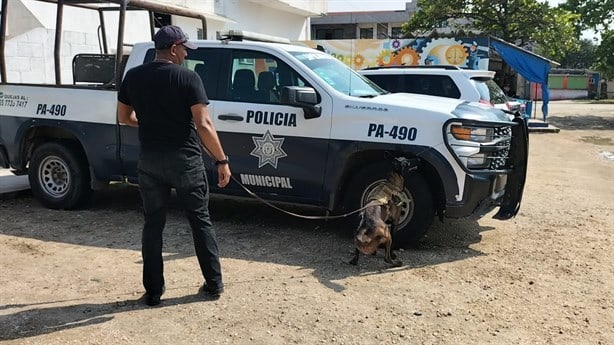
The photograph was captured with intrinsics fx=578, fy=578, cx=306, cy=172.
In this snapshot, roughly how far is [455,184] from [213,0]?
15592mm

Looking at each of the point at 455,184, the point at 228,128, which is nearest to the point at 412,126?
the point at 455,184

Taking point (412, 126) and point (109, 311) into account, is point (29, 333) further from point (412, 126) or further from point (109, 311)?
point (412, 126)

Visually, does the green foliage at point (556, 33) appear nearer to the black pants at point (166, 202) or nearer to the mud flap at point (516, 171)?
the mud flap at point (516, 171)

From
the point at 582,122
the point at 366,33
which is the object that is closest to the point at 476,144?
the point at 582,122

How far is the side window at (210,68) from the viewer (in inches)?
236

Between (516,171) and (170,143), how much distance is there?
3284 mm

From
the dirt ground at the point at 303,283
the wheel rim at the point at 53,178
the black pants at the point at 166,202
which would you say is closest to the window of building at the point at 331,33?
the dirt ground at the point at 303,283

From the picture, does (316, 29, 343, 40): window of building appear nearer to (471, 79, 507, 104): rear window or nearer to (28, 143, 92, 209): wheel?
(471, 79, 507, 104): rear window

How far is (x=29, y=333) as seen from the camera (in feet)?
12.3

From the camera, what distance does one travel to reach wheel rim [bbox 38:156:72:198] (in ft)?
22.4

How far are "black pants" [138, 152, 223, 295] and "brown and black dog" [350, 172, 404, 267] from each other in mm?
1293

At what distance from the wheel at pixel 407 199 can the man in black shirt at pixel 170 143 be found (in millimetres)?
1749

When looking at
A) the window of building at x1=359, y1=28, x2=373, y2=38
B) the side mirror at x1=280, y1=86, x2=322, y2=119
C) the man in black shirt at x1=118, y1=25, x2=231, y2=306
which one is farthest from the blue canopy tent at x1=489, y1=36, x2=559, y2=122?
the window of building at x1=359, y1=28, x2=373, y2=38

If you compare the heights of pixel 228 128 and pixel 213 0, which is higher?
pixel 213 0
